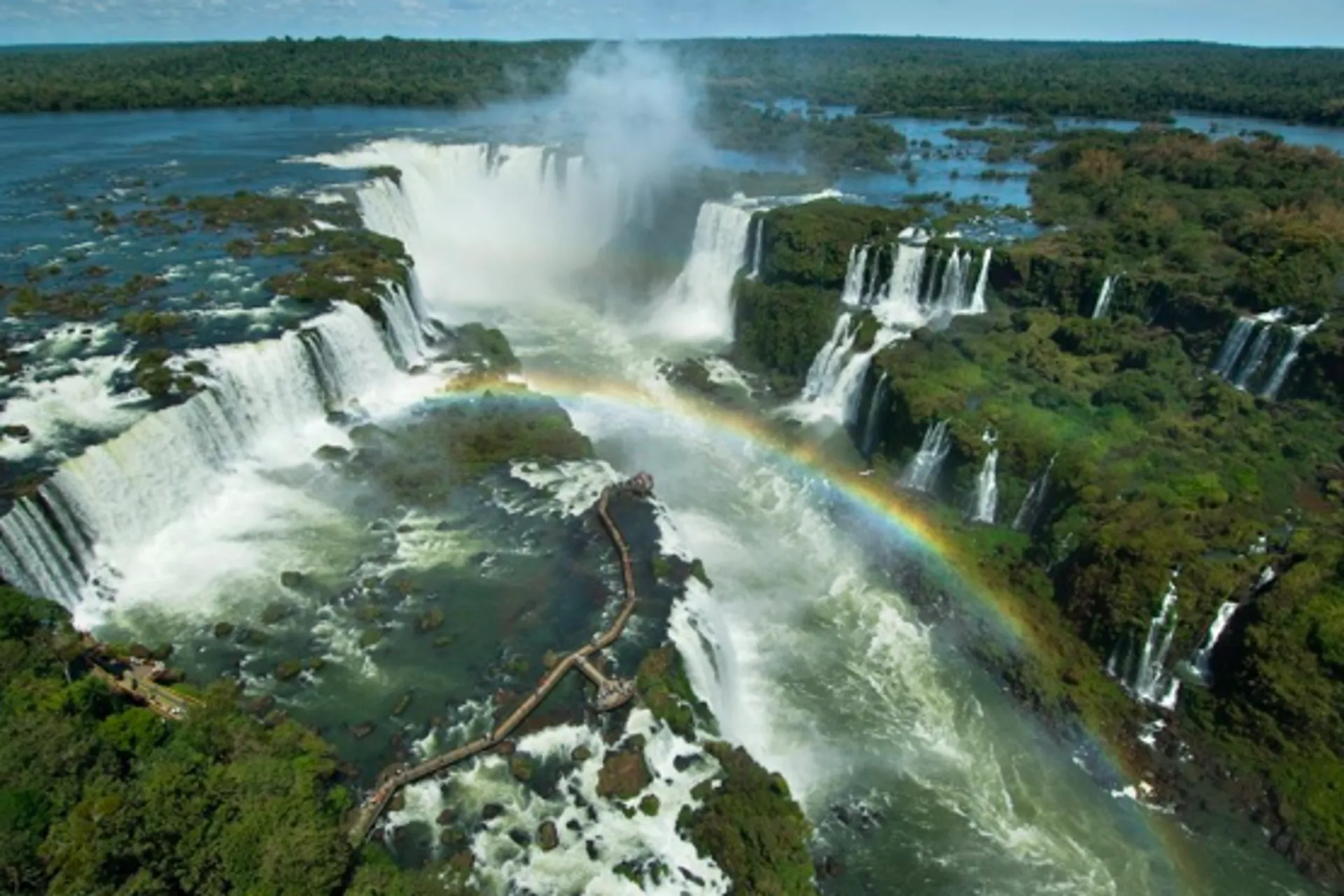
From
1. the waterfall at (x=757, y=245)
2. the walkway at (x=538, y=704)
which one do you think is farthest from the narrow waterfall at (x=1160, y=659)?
the waterfall at (x=757, y=245)

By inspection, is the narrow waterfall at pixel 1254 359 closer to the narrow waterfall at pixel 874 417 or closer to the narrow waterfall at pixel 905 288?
the narrow waterfall at pixel 905 288

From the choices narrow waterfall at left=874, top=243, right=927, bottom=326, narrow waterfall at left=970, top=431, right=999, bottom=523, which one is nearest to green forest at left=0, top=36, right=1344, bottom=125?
narrow waterfall at left=874, top=243, right=927, bottom=326

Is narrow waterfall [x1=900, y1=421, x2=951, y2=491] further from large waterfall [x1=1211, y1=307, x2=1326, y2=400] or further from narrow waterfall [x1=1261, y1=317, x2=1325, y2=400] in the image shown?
narrow waterfall [x1=1261, y1=317, x2=1325, y2=400]

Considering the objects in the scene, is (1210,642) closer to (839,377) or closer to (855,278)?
(839,377)

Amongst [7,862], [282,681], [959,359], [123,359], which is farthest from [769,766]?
[123,359]

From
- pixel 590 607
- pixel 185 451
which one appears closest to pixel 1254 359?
pixel 590 607
